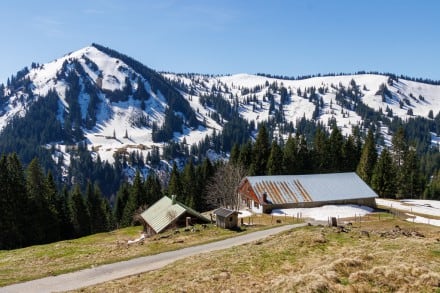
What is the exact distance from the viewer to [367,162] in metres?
89.5

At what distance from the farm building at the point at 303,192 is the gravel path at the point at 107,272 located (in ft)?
97.3

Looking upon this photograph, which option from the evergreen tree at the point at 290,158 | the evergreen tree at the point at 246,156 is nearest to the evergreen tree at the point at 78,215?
the evergreen tree at the point at 246,156

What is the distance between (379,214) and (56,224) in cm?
6183

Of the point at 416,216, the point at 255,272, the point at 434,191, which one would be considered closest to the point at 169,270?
the point at 255,272

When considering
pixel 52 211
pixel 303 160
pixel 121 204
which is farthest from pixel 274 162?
pixel 52 211

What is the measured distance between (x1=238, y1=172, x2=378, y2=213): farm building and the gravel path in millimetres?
29660

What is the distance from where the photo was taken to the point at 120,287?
20891 mm

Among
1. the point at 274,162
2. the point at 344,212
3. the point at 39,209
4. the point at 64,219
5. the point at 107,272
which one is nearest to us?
the point at 107,272

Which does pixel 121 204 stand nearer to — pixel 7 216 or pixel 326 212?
pixel 7 216

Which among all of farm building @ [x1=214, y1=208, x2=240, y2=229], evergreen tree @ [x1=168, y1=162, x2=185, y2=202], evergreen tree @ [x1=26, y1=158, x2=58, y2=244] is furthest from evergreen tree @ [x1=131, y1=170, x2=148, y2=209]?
farm building @ [x1=214, y1=208, x2=240, y2=229]

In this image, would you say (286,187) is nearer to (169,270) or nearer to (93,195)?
(169,270)

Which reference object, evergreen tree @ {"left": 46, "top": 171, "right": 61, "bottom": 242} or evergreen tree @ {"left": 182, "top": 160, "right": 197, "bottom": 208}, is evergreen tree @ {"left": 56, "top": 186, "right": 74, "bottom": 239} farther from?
evergreen tree @ {"left": 182, "top": 160, "right": 197, "bottom": 208}

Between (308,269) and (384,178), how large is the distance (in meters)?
71.8

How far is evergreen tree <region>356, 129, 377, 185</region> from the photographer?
291ft
